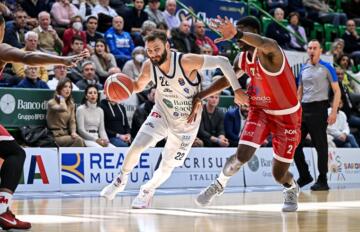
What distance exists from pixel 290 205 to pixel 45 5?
790 centimetres

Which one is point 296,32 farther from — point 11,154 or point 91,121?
point 11,154

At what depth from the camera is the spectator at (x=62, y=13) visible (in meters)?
14.3

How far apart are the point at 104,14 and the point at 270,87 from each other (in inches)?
316

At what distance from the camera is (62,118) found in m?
11.8

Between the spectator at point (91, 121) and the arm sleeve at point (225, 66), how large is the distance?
4.32 m

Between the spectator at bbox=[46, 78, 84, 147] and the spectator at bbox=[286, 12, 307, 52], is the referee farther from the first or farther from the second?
the spectator at bbox=[286, 12, 307, 52]

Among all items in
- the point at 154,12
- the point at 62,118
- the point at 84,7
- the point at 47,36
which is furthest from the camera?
the point at 154,12

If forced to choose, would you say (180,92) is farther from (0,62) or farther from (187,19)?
(187,19)

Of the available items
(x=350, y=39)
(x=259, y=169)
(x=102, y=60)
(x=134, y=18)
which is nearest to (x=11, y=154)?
(x=102, y=60)

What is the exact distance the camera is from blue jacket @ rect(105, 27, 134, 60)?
1462cm

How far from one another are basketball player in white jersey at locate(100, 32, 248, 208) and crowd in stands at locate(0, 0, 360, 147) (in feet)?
12.4

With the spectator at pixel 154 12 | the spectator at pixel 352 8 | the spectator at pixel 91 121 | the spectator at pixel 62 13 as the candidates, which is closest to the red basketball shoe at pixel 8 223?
the spectator at pixel 91 121

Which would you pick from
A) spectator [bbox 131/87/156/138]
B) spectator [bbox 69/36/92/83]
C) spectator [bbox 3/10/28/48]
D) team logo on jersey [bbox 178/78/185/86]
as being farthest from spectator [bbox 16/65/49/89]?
team logo on jersey [bbox 178/78/185/86]

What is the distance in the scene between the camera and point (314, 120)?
39.1 ft
